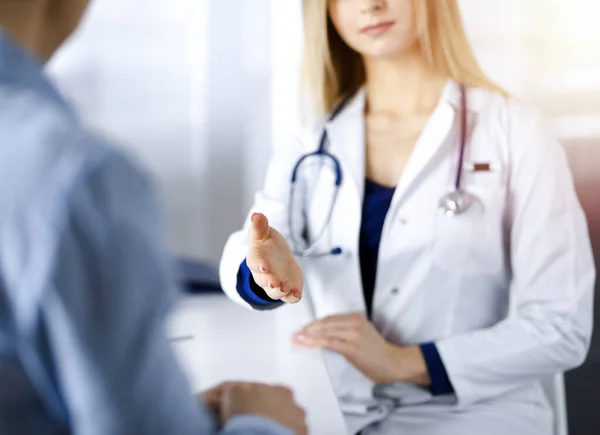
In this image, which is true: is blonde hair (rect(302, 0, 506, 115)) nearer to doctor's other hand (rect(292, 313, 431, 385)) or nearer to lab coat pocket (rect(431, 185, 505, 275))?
lab coat pocket (rect(431, 185, 505, 275))

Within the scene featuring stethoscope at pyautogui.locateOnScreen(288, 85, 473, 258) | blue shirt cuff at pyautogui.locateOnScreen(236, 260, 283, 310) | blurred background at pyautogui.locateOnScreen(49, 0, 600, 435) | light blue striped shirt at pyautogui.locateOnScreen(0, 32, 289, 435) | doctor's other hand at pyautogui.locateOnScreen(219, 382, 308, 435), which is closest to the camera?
light blue striped shirt at pyautogui.locateOnScreen(0, 32, 289, 435)

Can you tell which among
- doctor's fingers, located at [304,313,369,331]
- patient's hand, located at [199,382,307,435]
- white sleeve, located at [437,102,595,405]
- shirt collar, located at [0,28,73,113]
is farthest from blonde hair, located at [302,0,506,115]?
shirt collar, located at [0,28,73,113]

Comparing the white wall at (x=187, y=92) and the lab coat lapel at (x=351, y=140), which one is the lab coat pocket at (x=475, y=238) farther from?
the white wall at (x=187, y=92)

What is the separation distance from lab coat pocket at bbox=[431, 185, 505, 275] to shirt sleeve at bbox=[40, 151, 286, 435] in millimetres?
716

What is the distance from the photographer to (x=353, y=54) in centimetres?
116

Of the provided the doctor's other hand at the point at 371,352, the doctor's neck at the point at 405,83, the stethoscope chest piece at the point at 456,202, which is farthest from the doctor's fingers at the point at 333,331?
the doctor's neck at the point at 405,83

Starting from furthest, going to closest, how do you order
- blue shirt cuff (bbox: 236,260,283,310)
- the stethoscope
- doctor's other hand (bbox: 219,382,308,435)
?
the stethoscope, blue shirt cuff (bbox: 236,260,283,310), doctor's other hand (bbox: 219,382,308,435)

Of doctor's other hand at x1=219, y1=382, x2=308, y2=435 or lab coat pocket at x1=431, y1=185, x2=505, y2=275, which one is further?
lab coat pocket at x1=431, y1=185, x2=505, y2=275

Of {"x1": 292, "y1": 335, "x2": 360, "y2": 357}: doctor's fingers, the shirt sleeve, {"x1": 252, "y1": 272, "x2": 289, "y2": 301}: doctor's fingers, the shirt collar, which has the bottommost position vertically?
{"x1": 292, "y1": 335, "x2": 360, "y2": 357}: doctor's fingers

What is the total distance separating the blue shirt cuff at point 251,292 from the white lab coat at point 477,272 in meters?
0.03

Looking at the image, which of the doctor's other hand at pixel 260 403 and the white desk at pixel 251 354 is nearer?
the doctor's other hand at pixel 260 403

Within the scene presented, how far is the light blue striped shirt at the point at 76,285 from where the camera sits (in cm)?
32

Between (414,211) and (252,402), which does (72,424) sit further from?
(414,211)

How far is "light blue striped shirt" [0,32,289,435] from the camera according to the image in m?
0.32
